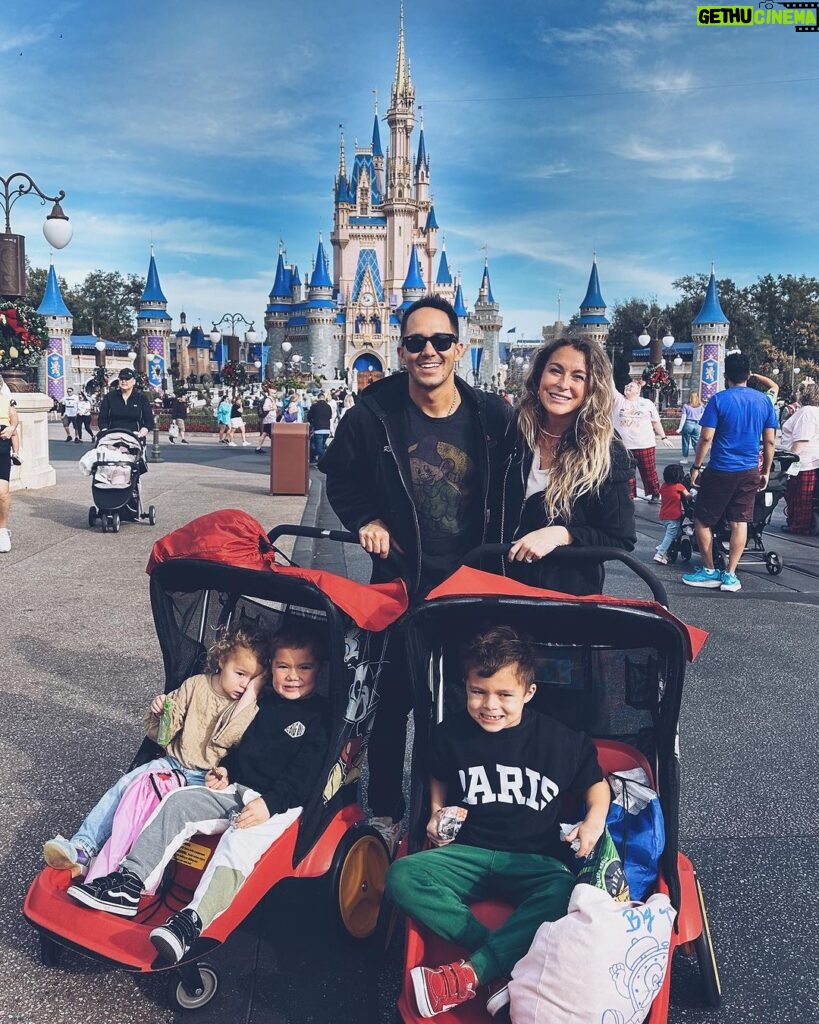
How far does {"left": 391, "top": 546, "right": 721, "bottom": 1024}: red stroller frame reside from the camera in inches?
91.7

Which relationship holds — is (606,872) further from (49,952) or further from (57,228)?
(57,228)

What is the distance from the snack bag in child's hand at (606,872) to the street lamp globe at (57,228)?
44.7ft

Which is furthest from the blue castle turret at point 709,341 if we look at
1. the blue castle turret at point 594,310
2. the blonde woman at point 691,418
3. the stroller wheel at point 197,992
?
the stroller wheel at point 197,992

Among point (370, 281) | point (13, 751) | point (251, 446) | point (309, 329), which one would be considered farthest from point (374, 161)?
point (13, 751)

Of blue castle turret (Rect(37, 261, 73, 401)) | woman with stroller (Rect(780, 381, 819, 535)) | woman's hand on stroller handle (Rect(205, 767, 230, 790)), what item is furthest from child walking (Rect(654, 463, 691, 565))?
blue castle turret (Rect(37, 261, 73, 401))

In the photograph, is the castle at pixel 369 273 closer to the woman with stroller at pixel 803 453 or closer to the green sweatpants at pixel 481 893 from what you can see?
the woman with stroller at pixel 803 453

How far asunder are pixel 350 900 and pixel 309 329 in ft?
257

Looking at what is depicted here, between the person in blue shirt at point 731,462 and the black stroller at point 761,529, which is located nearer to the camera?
the person in blue shirt at point 731,462

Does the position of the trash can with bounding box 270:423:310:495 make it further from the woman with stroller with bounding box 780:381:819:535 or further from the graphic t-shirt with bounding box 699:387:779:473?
the graphic t-shirt with bounding box 699:387:779:473

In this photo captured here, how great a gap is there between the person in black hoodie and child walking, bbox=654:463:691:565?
20.6 ft

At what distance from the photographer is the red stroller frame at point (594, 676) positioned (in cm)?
233

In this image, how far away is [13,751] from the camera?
13.0 ft

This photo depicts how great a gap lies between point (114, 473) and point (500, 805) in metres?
8.08

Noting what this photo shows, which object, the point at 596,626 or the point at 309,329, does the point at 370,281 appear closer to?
the point at 309,329
